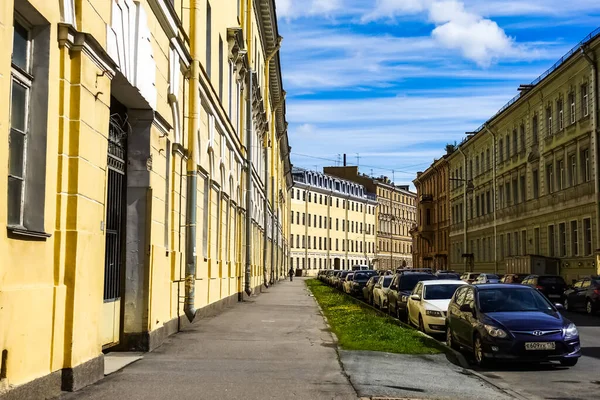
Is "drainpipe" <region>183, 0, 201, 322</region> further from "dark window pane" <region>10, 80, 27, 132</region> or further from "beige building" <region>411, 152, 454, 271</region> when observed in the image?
"beige building" <region>411, 152, 454, 271</region>

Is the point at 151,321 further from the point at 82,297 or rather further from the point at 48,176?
the point at 48,176

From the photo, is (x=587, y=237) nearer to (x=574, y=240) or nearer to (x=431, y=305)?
(x=574, y=240)

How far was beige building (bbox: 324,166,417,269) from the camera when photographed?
12569 cm

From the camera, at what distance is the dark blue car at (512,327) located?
12.5m

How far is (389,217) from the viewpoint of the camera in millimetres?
128250

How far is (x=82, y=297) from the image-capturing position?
8945 millimetres

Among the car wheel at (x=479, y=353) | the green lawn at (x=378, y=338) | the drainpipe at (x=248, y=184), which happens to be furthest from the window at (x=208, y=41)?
the car wheel at (x=479, y=353)

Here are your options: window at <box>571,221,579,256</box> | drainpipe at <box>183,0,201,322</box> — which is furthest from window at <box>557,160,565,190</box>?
drainpipe at <box>183,0,201,322</box>

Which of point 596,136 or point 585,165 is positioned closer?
point 596,136

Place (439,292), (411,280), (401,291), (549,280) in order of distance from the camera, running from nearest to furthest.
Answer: (439,292), (401,291), (411,280), (549,280)

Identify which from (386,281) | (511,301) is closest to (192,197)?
(511,301)

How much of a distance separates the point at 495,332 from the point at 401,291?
11442 mm

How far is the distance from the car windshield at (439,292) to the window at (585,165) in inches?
826

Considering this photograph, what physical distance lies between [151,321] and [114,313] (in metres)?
0.97
